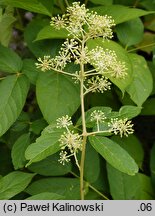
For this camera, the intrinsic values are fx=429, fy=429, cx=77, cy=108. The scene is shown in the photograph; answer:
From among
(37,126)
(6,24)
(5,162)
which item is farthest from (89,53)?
(5,162)

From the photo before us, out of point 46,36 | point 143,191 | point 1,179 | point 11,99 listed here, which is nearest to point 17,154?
point 1,179

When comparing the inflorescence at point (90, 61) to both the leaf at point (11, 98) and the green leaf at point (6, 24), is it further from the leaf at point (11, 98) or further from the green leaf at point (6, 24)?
the green leaf at point (6, 24)

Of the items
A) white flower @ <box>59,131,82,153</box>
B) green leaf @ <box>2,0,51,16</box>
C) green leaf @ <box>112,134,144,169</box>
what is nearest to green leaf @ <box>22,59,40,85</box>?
green leaf @ <box>2,0,51,16</box>

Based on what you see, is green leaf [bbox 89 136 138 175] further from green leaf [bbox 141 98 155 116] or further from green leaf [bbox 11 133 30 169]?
green leaf [bbox 141 98 155 116]

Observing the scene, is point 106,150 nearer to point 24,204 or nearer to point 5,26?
point 24,204

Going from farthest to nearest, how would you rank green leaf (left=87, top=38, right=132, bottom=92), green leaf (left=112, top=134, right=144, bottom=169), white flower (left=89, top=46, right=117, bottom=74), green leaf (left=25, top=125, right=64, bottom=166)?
green leaf (left=112, top=134, right=144, bottom=169), green leaf (left=87, top=38, right=132, bottom=92), white flower (left=89, top=46, right=117, bottom=74), green leaf (left=25, top=125, right=64, bottom=166)

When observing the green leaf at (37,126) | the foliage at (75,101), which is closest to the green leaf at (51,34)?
the foliage at (75,101)

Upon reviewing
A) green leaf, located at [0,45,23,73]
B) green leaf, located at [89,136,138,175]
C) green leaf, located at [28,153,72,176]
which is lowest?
green leaf, located at [28,153,72,176]

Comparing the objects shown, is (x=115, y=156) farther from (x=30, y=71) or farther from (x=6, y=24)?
(x=6, y=24)
